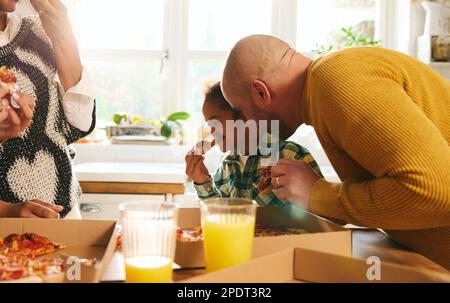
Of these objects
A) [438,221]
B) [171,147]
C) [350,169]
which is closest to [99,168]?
[171,147]

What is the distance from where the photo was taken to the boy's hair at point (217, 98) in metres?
1.73


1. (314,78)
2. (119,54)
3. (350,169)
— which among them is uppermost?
(119,54)

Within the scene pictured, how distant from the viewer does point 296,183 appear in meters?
1.05

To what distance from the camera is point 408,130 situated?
87 cm

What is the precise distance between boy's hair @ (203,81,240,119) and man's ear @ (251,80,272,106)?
57 cm

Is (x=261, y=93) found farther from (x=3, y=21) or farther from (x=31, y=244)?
(x=3, y=21)

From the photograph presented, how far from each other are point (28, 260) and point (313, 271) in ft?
1.56

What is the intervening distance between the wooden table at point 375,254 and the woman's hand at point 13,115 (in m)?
0.47

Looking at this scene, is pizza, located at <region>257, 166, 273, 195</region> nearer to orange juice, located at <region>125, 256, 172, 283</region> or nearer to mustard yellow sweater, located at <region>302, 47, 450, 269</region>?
mustard yellow sweater, located at <region>302, 47, 450, 269</region>

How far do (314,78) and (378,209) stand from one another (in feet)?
0.93

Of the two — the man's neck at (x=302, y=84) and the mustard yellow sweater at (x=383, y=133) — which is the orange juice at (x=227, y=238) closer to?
the mustard yellow sweater at (x=383, y=133)
